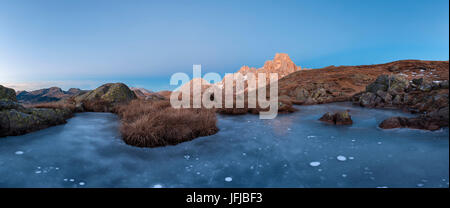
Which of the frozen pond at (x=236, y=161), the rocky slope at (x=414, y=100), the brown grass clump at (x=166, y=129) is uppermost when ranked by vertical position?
the rocky slope at (x=414, y=100)

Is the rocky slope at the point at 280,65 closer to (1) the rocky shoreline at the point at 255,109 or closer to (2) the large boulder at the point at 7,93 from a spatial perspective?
(1) the rocky shoreline at the point at 255,109

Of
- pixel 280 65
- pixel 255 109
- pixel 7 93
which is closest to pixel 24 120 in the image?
pixel 7 93

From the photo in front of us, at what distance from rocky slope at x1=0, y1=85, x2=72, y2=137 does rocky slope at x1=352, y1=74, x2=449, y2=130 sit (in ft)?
32.8

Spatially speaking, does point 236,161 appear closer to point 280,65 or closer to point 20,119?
point 20,119

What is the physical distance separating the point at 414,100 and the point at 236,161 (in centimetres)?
1046

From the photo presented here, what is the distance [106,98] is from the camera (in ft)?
36.7

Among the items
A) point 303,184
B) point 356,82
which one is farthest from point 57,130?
point 356,82

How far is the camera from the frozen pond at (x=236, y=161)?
113 inches

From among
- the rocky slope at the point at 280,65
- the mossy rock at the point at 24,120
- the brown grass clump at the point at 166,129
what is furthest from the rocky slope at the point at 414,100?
the rocky slope at the point at 280,65

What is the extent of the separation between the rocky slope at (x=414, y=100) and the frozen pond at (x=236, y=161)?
44 centimetres

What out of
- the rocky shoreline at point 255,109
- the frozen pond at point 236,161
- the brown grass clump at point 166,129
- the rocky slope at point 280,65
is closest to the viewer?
the frozen pond at point 236,161

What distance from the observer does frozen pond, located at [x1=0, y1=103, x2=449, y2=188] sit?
113 inches

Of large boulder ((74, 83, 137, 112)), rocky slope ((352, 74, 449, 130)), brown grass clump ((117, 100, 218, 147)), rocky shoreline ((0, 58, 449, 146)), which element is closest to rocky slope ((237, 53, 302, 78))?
rocky shoreline ((0, 58, 449, 146))
